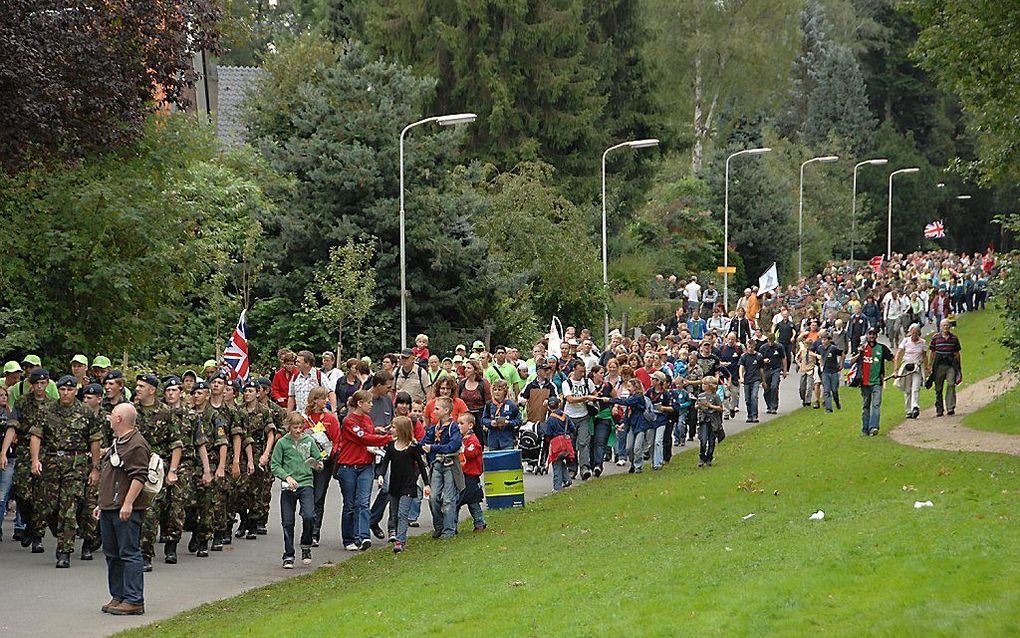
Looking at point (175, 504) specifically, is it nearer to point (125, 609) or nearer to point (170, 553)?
point (170, 553)

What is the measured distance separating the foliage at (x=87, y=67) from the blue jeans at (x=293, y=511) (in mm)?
5961

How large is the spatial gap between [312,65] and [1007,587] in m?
40.6

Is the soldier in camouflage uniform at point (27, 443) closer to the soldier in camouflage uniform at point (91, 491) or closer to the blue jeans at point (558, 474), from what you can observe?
the soldier in camouflage uniform at point (91, 491)

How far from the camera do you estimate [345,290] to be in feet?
112

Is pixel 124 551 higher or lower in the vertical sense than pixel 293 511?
higher

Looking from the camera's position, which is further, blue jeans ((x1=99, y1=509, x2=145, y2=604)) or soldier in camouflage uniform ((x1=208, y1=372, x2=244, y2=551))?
soldier in camouflage uniform ((x1=208, y1=372, x2=244, y2=551))

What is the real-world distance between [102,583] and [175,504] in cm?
141

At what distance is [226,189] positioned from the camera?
36562 millimetres

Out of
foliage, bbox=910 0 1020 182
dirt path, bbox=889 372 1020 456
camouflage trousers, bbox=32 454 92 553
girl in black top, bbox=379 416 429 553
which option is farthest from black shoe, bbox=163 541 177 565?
foliage, bbox=910 0 1020 182

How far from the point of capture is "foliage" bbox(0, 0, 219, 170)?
18859 millimetres

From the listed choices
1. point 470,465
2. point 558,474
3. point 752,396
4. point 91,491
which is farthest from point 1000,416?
point 91,491

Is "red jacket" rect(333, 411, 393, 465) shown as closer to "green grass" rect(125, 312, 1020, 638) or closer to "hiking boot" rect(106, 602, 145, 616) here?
"green grass" rect(125, 312, 1020, 638)

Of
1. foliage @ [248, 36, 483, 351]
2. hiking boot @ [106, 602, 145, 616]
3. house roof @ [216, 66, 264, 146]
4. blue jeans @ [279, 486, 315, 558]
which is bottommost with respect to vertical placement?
hiking boot @ [106, 602, 145, 616]

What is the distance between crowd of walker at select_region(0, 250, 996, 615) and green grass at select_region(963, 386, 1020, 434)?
796 mm
